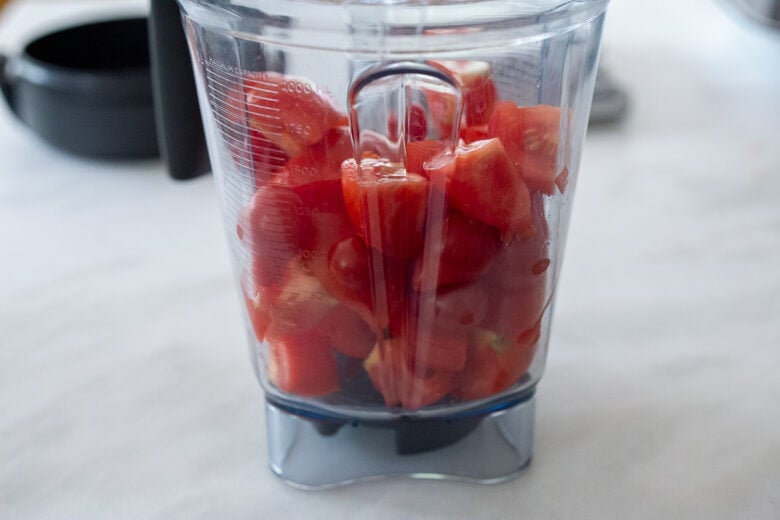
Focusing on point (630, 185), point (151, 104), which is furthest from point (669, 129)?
point (151, 104)

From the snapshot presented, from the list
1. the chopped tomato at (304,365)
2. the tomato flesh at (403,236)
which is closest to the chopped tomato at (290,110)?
the tomato flesh at (403,236)

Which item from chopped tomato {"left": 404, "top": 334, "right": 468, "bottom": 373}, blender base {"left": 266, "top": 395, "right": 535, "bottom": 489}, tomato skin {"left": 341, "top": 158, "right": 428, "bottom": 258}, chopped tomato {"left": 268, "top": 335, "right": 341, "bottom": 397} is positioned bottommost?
blender base {"left": 266, "top": 395, "right": 535, "bottom": 489}

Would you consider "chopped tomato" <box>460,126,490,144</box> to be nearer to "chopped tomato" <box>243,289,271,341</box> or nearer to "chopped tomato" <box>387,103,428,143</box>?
"chopped tomato" <box>387,103,428,143</box>

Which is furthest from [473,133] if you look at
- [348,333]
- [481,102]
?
[348,333]

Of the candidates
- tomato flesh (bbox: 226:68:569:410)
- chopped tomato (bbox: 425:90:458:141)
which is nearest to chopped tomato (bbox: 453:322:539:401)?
tomato flesh (bbox: 226:68:569:410)

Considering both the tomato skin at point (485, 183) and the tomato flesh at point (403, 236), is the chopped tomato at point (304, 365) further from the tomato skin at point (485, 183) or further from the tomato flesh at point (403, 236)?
the tomato skin at point (485, 183)

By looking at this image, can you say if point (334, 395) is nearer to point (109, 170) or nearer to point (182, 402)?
point (182, 402)
